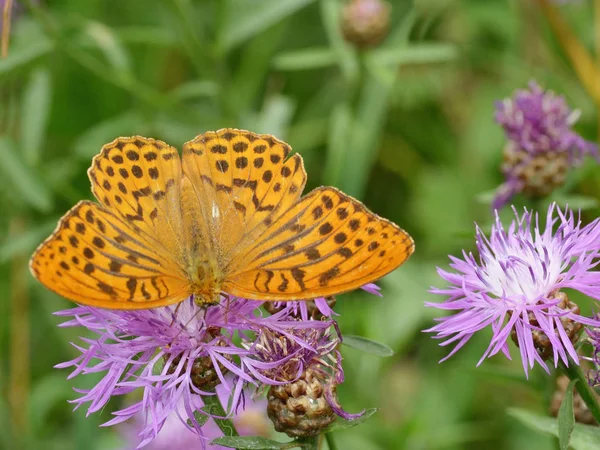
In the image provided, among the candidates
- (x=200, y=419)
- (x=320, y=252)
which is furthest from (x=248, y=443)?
(x=320, y=252)

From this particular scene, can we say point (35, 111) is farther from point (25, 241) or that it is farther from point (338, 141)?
point (338, 141)

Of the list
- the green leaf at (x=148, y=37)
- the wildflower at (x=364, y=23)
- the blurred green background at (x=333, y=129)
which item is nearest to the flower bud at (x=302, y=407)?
the blurred green background at (x=333, y=129)

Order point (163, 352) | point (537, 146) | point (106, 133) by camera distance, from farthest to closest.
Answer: point (106, 133), point (537, 146), point (163, 352)

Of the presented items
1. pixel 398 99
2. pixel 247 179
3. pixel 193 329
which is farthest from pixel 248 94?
pixel 193 329

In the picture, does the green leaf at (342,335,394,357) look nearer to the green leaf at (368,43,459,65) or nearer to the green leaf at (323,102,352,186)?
the green leaf at (323,102,352,186)

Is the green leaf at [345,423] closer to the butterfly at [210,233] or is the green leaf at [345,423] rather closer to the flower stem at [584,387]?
the butterfly at [210,233]
